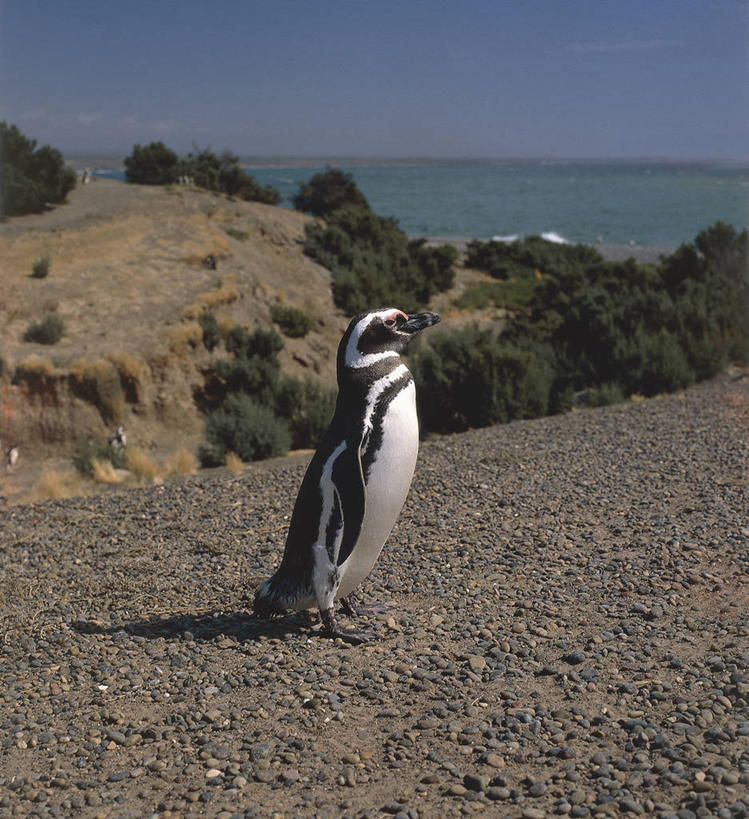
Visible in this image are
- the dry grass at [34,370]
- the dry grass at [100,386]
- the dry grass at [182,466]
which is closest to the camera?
the dry grass at [182,466]

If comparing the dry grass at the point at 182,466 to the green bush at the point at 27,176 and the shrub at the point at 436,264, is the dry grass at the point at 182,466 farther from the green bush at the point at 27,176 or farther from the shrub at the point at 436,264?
the shrub at the point at 436,264

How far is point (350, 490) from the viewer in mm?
4824

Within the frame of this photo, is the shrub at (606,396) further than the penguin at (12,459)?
Yes

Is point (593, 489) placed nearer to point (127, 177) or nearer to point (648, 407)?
point (648, 407)

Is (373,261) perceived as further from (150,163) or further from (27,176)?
(150,163)

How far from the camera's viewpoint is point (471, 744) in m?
3.87

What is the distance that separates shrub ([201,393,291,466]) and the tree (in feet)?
99.8

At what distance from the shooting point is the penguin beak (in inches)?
195

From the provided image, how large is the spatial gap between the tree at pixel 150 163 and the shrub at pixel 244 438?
30.4 meters

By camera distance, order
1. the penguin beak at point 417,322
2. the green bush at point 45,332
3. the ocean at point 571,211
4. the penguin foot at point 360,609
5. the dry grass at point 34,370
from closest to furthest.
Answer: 1. the penguin beak at point 417,322
2. the penguin foot at point 360,609
3. the dry grass at point 34,370
4. the green bush at point 45,332
5. the ocean at point 571,211

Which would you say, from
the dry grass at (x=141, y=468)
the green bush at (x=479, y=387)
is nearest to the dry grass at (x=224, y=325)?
the green bush at (x=479, y=387)

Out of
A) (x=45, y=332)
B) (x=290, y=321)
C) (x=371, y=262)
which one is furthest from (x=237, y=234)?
(x=45, y=332)

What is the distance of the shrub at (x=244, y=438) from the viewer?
13.0 metres

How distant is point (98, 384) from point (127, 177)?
100 feet
